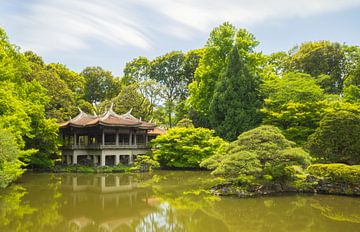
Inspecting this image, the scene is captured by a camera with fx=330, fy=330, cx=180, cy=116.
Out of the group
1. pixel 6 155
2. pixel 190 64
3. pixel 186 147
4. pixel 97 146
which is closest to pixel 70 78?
pixel 190 64

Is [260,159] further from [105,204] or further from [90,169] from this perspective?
[90,169]

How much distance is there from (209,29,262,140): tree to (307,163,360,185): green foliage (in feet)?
39.3

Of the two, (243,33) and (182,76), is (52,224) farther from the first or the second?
(182,76)

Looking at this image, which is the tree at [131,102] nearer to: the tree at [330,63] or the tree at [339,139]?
the tree at [330,63]

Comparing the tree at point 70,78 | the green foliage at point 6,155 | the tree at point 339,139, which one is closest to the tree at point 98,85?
the tree at point 70,78

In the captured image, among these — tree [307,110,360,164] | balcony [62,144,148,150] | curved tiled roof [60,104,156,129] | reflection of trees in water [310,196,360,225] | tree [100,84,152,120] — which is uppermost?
tree [100,84,152,120]

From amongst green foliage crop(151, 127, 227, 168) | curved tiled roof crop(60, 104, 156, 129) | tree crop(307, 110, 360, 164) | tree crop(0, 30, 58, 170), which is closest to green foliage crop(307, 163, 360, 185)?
tree crop(307, 110, 360, 164)

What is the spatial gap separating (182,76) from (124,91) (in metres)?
9.18

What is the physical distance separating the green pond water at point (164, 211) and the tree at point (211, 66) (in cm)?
1664

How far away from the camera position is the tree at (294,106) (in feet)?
68.4

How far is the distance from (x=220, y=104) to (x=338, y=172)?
14808mm

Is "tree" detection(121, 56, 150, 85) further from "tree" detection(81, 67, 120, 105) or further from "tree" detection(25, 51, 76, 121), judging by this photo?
"tree" detection(25, 51, 76, 121)

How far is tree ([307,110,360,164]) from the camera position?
46.8 ft

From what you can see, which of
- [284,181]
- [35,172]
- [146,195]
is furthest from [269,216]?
[35,172]
